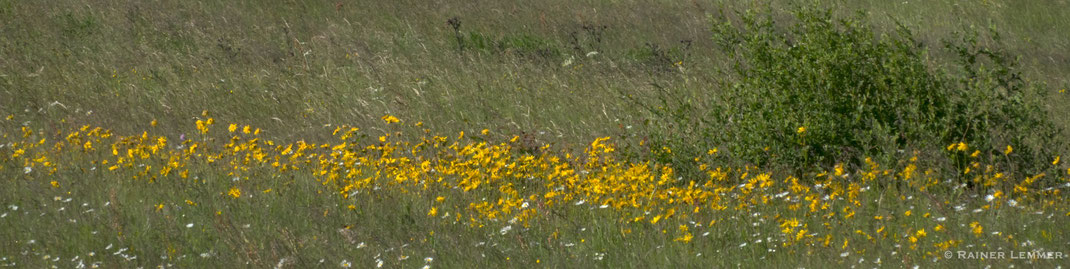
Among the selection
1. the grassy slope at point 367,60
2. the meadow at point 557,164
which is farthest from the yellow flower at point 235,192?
the grassy slope at point 367,60

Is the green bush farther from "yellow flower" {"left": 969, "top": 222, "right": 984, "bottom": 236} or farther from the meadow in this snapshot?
"yellow flower" {"left": 969, "top": 222, "right": 984, "bottom": 236}

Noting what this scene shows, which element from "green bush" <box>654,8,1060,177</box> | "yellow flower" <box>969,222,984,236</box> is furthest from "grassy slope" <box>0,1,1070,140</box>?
"yellow flower" <box>969,222,984,236</box>

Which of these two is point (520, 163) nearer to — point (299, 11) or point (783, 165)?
A: point (783, 165)

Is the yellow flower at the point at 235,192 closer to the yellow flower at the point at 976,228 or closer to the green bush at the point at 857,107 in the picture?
the green bush at the point at 857,107

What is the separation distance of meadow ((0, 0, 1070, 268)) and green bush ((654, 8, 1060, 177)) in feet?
0.06

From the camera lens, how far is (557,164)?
22.1 feet

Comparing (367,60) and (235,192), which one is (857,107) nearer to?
(235,192)

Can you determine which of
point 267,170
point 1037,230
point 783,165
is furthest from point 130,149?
point 1037,230

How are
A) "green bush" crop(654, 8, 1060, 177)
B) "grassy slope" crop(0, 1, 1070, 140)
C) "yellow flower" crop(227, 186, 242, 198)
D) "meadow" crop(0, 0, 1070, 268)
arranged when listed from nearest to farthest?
"meadow" crop(0, 0, 1070, 268) → "yellow flower" crop(227, 186, 242, 198) → "green bush" crop(654, 8, 1060, 177) → "grassy slope" crop(0, 1, 1070, 140)

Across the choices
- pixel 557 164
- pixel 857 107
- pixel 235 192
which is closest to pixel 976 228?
pixel 857 107

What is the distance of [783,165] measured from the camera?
6098 millimetres

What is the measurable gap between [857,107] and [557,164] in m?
1.77

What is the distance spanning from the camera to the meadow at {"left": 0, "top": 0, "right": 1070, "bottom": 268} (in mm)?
4758

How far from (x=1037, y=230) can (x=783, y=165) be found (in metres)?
1.75
